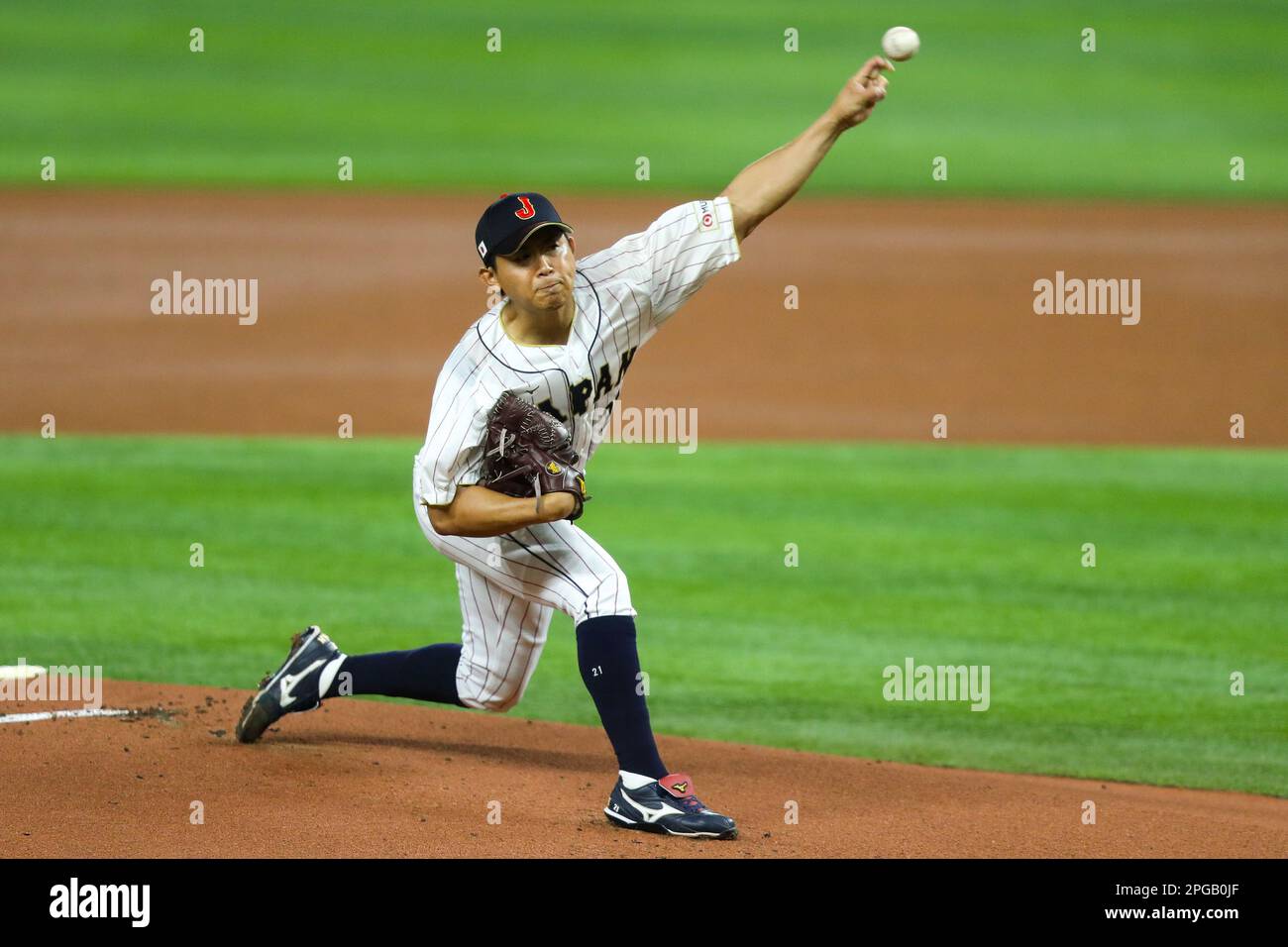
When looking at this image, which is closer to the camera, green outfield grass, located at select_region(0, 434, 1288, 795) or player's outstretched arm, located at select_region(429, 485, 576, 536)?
player's outstretched arm, located at select_region(429, 485, 576, 536)

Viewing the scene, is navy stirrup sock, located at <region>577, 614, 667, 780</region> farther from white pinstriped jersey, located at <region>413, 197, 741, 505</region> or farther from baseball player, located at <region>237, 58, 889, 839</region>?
white pinstriped jersey, located at <region>413, 197, 741, 505</region>

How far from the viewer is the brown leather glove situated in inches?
185

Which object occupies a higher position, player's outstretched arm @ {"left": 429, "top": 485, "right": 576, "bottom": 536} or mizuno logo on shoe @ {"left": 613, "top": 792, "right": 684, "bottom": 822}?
player's outstretched arm @ {"left": 429, "top": 485, "right": 576, "bottom": 536}

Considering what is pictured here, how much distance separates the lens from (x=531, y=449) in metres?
4.73

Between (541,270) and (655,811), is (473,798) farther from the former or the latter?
(541,270)

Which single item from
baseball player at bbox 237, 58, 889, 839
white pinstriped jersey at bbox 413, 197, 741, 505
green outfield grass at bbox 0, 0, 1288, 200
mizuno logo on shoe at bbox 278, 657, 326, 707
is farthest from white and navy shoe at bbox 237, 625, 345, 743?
green outfield grass at bbox 0, 0, 1288, 200

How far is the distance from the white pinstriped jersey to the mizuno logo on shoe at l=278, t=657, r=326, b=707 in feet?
3.54

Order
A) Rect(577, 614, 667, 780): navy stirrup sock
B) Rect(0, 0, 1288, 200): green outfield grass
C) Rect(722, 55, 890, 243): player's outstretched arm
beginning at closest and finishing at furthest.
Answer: Rect(577, 614, 667, 780): navy stirrup sock
Rect(722, 55, 890, 243): player's outstretched arm
Rect(0, 0, 1288, 200): green outfield grass

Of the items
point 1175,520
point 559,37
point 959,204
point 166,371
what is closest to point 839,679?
point 1175,520

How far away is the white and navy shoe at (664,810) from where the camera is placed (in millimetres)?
4695

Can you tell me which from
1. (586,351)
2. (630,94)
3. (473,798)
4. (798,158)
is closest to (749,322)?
(798,158)

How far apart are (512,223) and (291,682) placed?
6.39 feet

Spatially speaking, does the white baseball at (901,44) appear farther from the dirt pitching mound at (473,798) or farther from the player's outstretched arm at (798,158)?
the dirt pitching mound at (473,798)

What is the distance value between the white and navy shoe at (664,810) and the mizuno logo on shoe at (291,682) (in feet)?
4.59
